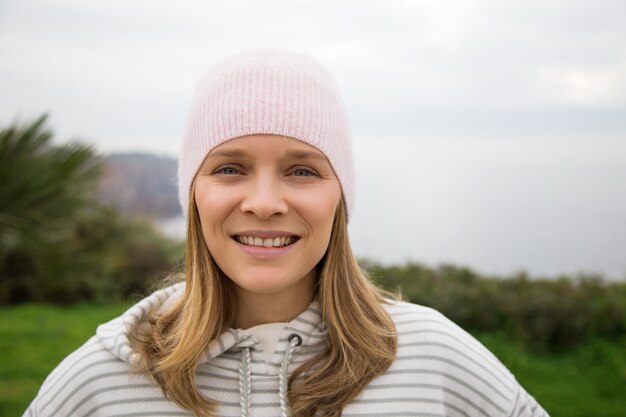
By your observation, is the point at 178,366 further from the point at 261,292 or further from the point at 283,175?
the point at 283,175

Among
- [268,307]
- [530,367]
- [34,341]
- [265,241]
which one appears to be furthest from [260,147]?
[34,341]

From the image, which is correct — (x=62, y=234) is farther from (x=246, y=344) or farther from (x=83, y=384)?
(x=246, y=344)

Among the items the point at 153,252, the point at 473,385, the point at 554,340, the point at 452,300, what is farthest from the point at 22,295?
the point at 473,385

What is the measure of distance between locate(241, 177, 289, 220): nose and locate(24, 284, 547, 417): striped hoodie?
416 millimetres

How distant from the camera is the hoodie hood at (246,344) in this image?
195cm

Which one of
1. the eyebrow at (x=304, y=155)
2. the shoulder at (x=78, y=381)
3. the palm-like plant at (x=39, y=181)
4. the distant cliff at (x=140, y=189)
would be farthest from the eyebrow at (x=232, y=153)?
the distant cliff at (x=140, y=189)

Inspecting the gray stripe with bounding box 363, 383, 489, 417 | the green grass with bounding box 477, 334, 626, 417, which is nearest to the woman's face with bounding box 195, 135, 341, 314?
the gray stripe with bounding box 363, 383, 489, 417

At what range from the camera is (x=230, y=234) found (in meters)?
1.87

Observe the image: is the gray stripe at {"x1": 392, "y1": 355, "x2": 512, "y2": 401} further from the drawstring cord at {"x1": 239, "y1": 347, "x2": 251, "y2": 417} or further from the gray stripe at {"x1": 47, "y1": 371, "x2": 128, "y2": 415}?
the gray stripe at {"x1": 47, "y1": 371, "x2": 128, "y2": 415}

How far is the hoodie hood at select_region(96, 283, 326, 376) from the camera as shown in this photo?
1.95m

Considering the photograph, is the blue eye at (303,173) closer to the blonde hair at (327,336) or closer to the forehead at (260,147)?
the forehead at (260,147)

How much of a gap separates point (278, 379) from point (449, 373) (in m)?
0.52

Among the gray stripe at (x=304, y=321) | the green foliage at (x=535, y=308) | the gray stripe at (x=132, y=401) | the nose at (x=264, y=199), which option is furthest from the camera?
the green foliage at (x=535, y=308)

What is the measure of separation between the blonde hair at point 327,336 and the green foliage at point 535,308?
12.9ft
